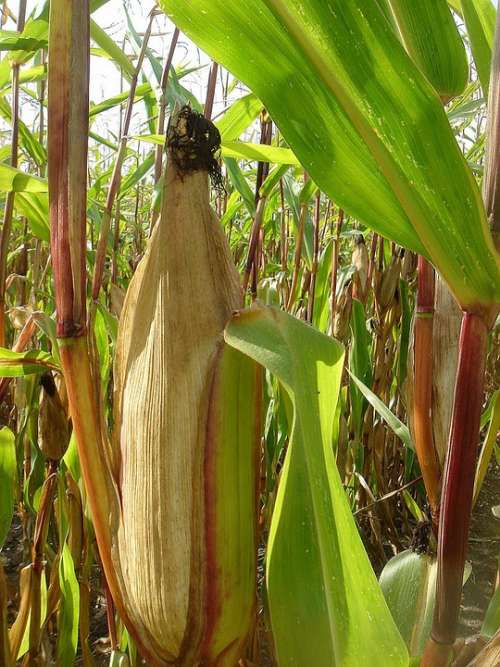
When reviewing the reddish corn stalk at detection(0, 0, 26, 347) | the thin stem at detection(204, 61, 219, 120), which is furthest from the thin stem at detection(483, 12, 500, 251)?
the reddish corn stalk at detection(0, 0, 26, 347)

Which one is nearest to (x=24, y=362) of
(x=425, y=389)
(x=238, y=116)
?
(x=425, y=389)

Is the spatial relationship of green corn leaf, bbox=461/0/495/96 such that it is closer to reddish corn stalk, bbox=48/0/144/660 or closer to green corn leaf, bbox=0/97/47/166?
reddish corn stalk, bbox=48/0/144/660

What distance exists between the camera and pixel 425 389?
0.56 metres

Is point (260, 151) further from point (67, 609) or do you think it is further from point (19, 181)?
point (67, 609)

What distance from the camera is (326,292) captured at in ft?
3.59

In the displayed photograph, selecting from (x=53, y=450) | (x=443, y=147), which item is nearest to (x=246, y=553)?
(x=443, y=147)

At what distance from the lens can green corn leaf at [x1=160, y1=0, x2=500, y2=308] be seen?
288 millimetres

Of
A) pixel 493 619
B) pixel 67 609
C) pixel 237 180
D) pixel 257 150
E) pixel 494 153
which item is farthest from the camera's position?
pixel 237 180

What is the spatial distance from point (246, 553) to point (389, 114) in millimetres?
254

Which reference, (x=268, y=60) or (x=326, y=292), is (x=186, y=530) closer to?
(x=268, y=60)

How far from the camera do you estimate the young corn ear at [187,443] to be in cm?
36

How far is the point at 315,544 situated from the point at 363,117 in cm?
21

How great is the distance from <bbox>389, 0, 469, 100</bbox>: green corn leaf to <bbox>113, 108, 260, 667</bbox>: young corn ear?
15 cm

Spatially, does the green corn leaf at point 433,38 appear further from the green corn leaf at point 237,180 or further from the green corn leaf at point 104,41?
the green corn leaf at point 237,180
